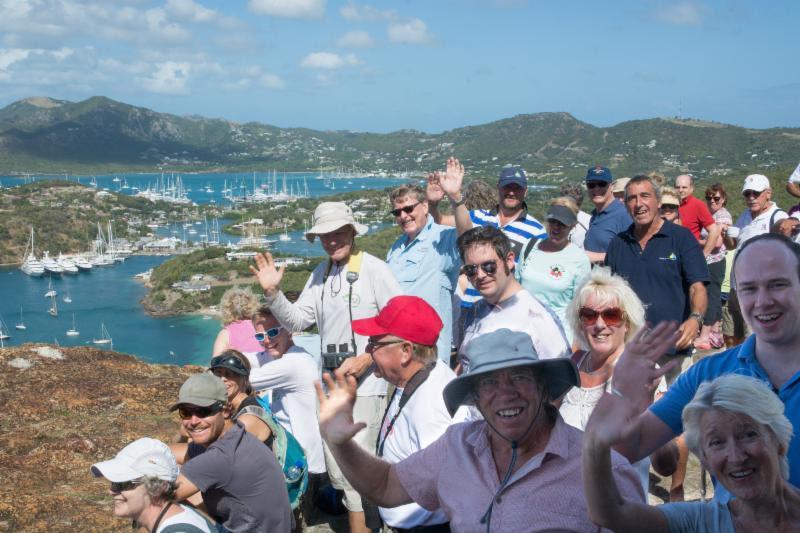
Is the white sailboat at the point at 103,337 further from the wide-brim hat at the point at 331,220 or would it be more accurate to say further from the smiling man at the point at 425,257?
the wide-brim hat at the point at 331,220

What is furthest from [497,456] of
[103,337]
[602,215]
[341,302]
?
[103,337]

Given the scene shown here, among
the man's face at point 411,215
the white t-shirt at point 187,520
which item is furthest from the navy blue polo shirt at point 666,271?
the white t-shirt at point 187,520

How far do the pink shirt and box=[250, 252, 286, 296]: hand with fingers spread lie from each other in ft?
6.19

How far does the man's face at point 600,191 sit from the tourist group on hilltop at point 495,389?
0.06 feet

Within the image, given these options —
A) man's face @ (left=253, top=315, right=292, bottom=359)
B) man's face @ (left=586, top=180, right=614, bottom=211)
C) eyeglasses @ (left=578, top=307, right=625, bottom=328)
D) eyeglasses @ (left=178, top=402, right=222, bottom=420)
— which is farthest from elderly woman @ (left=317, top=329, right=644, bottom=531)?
man's face @ (left=586, top=180, right=614, bottom=211)

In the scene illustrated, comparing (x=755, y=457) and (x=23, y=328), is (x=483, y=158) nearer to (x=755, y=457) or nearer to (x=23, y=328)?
(x=23, y=328)

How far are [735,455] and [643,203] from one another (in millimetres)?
2443

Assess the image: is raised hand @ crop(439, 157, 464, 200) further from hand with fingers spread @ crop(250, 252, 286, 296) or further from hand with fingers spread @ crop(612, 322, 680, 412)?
hand with fingers spread @ crop(612, 322, 680, 412)

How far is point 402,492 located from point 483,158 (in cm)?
17447

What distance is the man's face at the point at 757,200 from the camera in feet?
18.3

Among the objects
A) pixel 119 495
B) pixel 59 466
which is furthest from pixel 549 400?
pixel 59 466

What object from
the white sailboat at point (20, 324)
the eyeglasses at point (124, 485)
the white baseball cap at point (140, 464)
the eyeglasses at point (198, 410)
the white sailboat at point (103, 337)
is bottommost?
the white sailboat at point (20, 324)

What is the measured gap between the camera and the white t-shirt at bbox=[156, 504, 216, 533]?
8.73 ft

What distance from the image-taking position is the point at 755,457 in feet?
5.19
